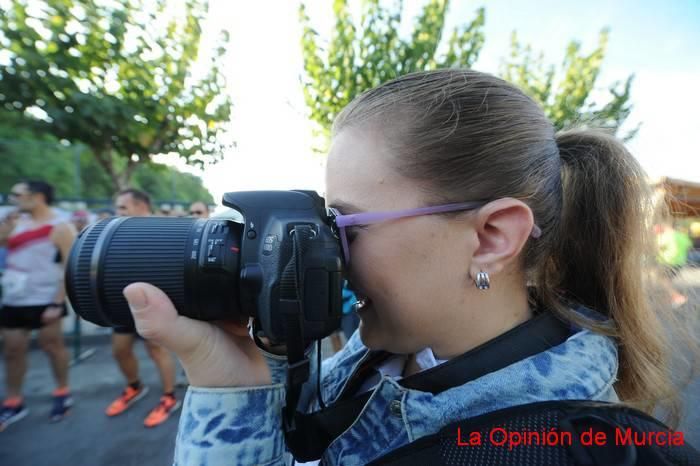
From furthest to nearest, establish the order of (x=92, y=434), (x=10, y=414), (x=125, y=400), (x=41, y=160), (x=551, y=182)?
1. (x=41, y=160)
2. (x=125, y=400)
3. (x=10, y=414)
4. (x=92, y=434)
5. (x=551, y=182)

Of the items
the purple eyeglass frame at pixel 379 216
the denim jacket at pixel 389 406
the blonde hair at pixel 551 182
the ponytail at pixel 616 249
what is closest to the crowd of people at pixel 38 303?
the denim jacket at pixel 389 406

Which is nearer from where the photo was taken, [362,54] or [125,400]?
[125,400]

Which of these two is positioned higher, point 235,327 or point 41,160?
point 41,160

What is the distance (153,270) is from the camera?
30.6 inches

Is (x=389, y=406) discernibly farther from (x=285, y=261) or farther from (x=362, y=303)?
(x=285, y=261)

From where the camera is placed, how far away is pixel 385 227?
762 millimetres

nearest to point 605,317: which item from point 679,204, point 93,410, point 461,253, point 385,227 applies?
point 461,253

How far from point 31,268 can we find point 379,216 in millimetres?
3020

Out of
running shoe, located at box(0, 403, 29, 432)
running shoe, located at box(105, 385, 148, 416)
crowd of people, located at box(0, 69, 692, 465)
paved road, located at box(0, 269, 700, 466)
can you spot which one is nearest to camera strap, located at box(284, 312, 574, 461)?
crowd of people, located at box(0, 69, 692, 465)

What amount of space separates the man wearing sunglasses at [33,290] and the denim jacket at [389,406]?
101 inches

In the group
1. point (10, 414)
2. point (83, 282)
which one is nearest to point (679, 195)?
point (83, 282)

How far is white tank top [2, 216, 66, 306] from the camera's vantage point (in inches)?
104

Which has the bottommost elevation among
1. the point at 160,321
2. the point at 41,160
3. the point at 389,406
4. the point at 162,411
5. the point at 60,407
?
the point at 162,411

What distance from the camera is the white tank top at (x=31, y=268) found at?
2.64 m
